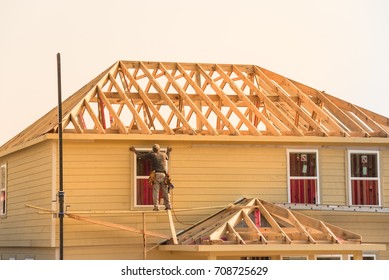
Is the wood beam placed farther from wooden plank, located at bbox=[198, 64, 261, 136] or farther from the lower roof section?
the lower roof section

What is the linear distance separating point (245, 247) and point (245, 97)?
776 cm

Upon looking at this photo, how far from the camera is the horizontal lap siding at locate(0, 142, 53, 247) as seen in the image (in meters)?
35.7

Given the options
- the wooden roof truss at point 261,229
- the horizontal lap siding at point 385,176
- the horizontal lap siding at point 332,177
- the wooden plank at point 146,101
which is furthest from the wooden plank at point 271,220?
the horizontal lap siding at point 385,176

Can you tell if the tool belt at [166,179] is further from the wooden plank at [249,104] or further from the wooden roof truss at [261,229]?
the wooden plank at [249,104]

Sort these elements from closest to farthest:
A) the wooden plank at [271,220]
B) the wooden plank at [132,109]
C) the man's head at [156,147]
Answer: the wooden plank at [271,220] → the man's head at [156,147] → the wooden plank at [132,109]

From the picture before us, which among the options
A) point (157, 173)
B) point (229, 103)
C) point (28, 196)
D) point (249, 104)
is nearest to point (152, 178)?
point (157, 173)

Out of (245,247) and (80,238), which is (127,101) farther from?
(245,247)

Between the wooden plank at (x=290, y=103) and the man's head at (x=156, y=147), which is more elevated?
the wooden plank at (x=290, y=103)

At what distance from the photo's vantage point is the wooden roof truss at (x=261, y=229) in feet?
108

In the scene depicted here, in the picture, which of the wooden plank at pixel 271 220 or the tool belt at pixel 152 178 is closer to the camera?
the wooden plank at pixel 271 220

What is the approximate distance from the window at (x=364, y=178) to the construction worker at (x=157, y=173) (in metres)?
6.03

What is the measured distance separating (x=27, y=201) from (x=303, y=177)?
8383mm

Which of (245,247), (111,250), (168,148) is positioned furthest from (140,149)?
(245,247)

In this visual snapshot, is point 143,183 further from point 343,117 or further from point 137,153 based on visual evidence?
point 343,117
